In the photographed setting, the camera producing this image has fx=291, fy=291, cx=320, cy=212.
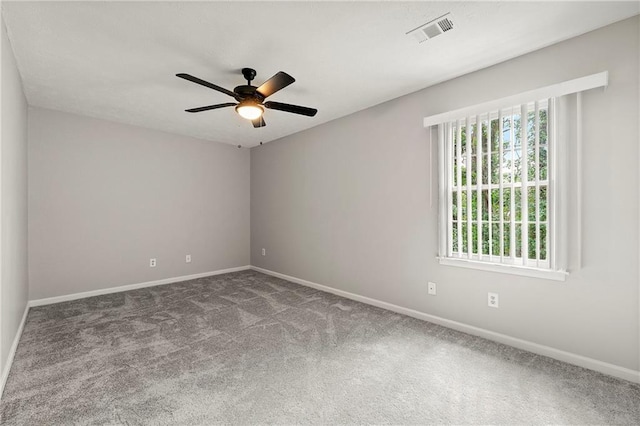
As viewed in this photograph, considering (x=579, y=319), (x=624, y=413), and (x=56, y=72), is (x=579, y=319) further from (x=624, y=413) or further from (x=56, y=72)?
(x=56, y=72)

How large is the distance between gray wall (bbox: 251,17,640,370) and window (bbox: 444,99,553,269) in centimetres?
18

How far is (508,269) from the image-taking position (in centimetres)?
249

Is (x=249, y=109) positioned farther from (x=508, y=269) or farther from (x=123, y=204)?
(x=123, y=204)

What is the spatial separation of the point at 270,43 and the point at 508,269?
2.70 meters

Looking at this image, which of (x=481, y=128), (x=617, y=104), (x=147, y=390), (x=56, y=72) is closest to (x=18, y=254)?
(x=56, y=72)

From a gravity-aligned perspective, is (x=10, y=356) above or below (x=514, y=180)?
below

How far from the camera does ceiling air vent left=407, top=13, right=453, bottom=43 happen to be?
2002 millimetres

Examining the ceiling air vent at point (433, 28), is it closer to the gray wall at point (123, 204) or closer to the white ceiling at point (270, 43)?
the white ceiling at point (270, 43)

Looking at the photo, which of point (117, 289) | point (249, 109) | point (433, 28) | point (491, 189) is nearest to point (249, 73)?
point (249, 109)

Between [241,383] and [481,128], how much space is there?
9.34 ft

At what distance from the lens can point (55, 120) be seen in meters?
3.72

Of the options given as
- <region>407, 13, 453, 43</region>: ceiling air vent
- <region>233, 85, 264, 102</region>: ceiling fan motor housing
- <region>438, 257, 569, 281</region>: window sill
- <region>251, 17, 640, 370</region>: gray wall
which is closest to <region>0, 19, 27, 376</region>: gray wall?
<region>233, 85, 264, 102</region>: ceiling fan motor housing

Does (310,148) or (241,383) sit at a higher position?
(310,148)

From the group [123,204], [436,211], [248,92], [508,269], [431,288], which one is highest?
[248,92]
